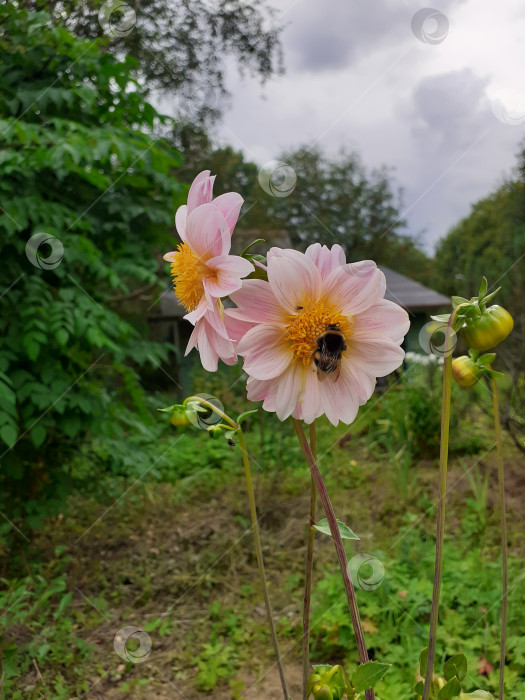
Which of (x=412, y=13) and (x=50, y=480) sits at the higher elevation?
(x=412, y=13)

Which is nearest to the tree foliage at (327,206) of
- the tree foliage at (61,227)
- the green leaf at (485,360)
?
the tree foliage at (61,227)

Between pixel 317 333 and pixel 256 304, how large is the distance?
0.05 m

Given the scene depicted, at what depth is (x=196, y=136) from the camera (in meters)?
5.56

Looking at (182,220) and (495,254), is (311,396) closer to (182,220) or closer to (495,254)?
(182,220)

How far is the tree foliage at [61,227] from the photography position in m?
1.70

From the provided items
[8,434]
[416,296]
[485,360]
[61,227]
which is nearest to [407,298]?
[416,296]

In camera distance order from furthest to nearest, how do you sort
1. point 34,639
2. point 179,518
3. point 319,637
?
point 179,518 < point 319,637 < point 34,639

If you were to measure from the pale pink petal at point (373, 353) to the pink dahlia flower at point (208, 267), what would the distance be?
0.10 m

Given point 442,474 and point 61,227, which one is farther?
point 61,227

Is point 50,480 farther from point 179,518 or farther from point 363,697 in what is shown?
point 363,697

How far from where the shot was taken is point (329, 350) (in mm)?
456

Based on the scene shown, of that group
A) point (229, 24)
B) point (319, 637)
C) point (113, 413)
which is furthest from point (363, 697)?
point (229, 24)

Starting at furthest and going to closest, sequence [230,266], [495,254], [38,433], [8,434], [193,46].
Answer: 1. [495,254]
2. [193,46]
3. [38,433]
4. [8,434]
5. [230,266]

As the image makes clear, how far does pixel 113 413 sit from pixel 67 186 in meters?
0.82
